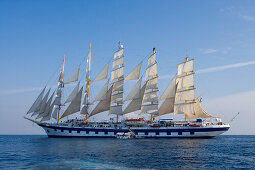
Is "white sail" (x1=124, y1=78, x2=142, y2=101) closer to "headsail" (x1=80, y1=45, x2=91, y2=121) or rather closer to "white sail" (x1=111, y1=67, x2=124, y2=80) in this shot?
"white sail" (x1=111, y1=67, x2=124, y2=80)

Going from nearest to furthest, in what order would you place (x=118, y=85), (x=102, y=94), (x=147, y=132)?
(x=147, y=132)
(x=102, y=94)
(x=118, y=85)

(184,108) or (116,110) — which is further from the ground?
(184,108)

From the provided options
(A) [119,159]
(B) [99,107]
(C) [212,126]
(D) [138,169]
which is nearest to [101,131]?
(B) [99,107]

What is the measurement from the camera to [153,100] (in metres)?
70.1

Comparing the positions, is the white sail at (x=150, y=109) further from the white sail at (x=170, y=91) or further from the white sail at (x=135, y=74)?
the white sail at (x=135, y=74)

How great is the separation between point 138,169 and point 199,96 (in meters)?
50.8

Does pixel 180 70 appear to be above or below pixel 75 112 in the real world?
above

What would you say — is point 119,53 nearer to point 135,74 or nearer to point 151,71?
point 135,74

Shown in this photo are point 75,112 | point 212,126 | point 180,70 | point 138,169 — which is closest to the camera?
point 138,169

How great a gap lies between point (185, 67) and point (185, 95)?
8.35 metres

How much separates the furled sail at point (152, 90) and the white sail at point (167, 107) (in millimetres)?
1500

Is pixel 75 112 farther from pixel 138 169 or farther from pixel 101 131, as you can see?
pixel 138 169

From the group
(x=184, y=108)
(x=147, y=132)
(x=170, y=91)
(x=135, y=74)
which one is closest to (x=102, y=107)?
(x=135, y=74)

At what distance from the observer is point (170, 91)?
7012 cm
